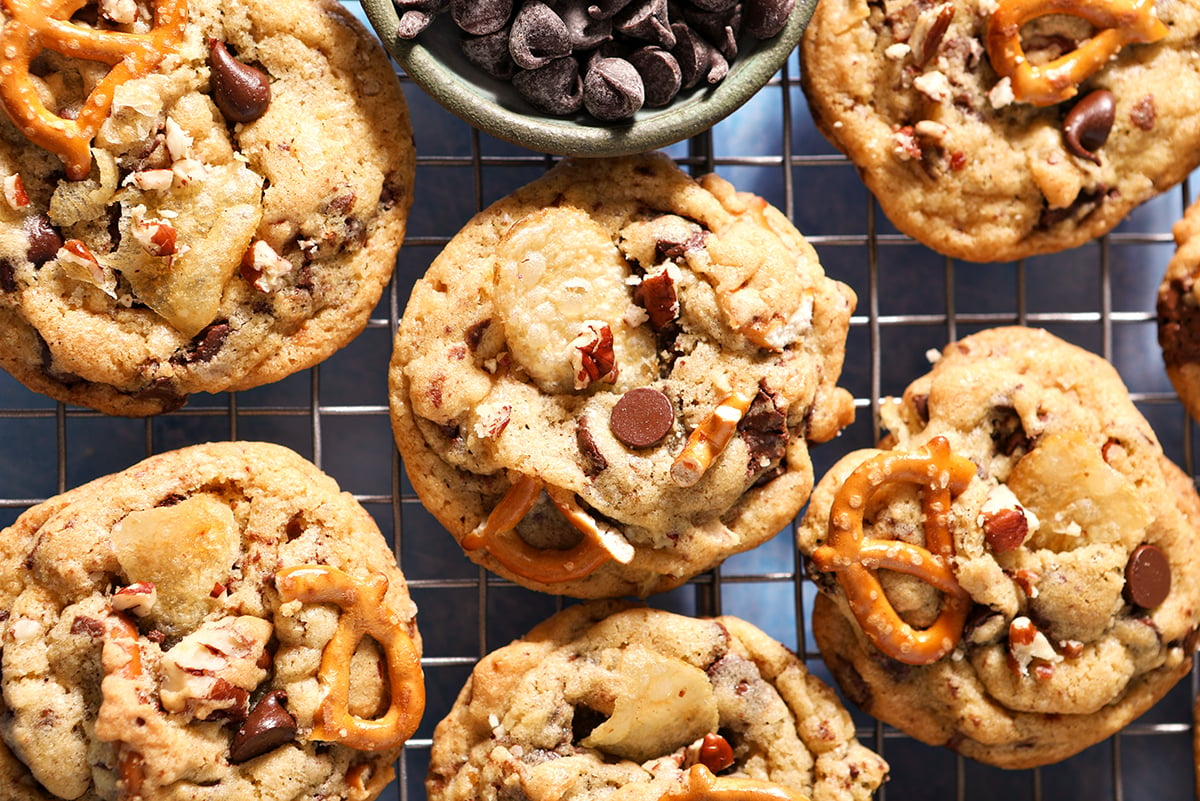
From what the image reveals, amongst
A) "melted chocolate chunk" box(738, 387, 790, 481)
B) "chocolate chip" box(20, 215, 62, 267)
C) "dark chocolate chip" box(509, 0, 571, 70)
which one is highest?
"dark chocolate chip" box(509, 0, 571, 70)

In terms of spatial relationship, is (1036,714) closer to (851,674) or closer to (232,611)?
(851,674)

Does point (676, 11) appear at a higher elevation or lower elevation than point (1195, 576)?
higher

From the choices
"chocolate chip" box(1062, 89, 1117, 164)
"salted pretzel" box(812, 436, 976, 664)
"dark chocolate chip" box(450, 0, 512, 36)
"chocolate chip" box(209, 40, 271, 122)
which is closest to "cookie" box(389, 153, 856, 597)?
"salted pretzel" box(812, 436, 976, 664)

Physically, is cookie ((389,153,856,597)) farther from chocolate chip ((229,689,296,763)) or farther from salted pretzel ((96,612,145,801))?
salted pretzel ((96,612,145,801))

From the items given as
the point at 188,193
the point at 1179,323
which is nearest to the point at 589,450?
the point at 188,193

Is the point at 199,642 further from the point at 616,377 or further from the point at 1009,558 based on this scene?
the point at 1009,558

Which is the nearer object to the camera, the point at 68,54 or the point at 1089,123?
the point at 68,54

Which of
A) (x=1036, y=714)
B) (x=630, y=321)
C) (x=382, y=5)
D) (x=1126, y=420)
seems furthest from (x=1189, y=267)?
(x=382, y=5)
